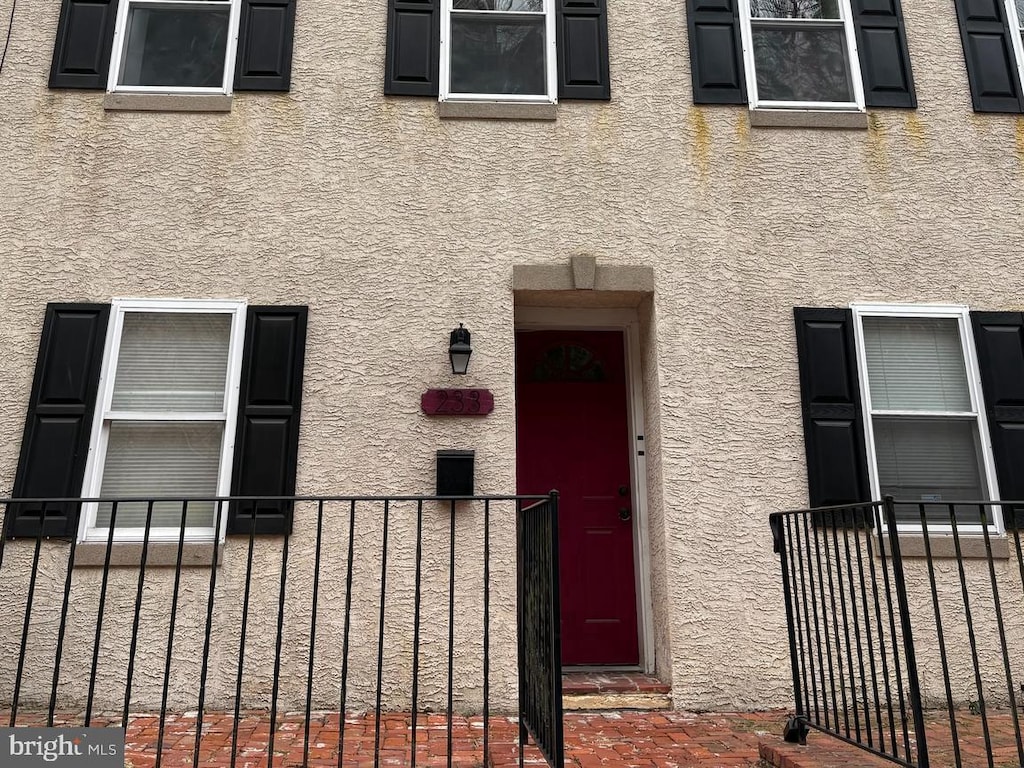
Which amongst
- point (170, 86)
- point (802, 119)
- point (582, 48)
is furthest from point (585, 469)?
point (170, 86)

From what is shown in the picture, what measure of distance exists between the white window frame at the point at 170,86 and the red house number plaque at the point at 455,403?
2791 mm

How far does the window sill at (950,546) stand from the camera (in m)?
4.88

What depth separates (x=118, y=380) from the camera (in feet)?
16.5

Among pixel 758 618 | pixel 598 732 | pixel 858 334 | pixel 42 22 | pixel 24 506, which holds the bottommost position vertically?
pixel 598 732

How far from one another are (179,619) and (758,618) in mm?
3639

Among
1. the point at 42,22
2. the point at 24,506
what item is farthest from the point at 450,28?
the point at 24,506

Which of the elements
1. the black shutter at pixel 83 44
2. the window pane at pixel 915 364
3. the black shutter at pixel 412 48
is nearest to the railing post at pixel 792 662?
the window pane at pixel 915 364

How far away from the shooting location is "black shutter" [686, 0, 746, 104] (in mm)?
5727

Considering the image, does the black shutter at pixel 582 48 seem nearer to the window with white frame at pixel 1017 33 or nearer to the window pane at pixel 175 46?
the window pane at pixel 175 46

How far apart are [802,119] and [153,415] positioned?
5.11 meters

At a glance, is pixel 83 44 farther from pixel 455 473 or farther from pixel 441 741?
pixel 441 741

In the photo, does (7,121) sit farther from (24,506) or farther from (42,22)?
(24,506)

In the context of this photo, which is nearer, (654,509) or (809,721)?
(809,721)

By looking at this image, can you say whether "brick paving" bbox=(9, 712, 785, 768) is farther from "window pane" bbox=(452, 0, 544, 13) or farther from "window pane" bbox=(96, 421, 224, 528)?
"window pane" bbox=(452, 0, 544, 13)
